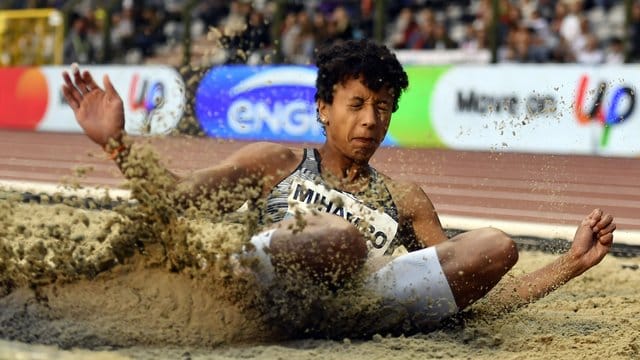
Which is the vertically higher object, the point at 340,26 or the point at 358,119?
the point at 358,119

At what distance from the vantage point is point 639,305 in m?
5.22

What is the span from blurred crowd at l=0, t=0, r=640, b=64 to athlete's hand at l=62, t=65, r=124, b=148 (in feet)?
26.5

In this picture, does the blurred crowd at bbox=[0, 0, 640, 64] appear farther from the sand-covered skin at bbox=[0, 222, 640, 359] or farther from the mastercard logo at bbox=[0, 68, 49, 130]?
the sand-covered skin at bbox=[0, 222, 640, 359]

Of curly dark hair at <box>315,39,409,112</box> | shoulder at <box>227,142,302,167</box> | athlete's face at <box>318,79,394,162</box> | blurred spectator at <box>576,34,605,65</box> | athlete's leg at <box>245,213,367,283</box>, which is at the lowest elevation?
blurred spectator at <box>576,34,605,65</box>

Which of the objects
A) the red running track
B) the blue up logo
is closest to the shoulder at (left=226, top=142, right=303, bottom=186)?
the red running track

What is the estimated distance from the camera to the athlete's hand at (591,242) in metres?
4.28

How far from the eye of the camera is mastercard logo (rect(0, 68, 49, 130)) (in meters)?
18.4

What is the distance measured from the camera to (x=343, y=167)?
4.32 m

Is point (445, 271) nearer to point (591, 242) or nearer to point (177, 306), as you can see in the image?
point (591, 242)

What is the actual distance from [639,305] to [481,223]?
7.90 ft

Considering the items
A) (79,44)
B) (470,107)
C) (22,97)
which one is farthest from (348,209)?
(22,97)

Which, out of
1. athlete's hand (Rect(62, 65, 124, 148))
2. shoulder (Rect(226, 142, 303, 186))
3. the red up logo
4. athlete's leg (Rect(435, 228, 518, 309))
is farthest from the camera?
the red up logo

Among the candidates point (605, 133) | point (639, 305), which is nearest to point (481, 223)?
point (639, 305)

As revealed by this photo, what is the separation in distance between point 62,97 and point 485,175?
338 inches
